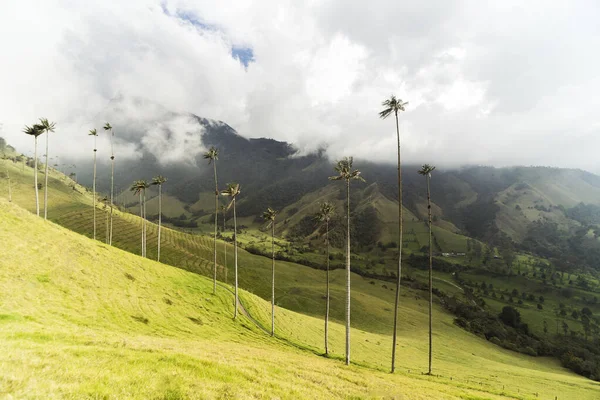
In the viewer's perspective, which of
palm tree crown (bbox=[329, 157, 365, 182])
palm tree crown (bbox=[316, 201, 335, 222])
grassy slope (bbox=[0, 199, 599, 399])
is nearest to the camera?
grassy slope (bbox=[0, 199, 599, 399])

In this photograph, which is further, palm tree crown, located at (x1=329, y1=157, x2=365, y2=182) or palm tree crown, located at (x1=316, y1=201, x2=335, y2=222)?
palm tree crown, located at (x1=316, y1=201, x2=335, y2=222)

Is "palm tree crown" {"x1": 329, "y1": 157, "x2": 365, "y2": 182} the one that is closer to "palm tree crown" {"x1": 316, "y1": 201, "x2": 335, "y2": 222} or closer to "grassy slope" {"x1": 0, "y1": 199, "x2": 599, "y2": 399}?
"palm tree crown" {"x1": 316, "y1": 201, "x2": 335, "y2": 222}

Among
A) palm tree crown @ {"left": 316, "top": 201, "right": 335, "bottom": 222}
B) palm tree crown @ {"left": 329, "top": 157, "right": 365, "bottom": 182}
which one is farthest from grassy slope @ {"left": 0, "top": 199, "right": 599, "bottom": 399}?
palm tree crown @ {"left": 329, "top": 157, "right": 365, "bottom": 182}

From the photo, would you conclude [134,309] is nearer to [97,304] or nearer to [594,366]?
[97,304]

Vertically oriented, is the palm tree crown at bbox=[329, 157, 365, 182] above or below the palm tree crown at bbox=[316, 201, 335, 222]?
above

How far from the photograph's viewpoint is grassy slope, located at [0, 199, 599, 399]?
1336 centimetres

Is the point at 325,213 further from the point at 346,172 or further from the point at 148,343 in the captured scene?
the point at 148,343

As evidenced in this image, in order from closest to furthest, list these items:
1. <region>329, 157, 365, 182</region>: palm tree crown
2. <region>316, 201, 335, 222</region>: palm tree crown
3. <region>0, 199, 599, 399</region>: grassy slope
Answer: <region>0, 199, 599, 399</region>: grassy slope, <region>329, 157, 365, 182</region>: palm tree crown, <region>316, 201, 335, 222</region>: palm tree crown

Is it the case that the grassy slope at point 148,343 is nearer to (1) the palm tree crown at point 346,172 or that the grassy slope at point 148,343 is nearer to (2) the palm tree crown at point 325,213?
(2) the palm tree crown at point 325,213

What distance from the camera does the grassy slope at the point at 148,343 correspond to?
526 inches

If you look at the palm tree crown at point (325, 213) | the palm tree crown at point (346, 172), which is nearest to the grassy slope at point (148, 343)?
the palm tree crown at point (325, 213)

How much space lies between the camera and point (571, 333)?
198 metres

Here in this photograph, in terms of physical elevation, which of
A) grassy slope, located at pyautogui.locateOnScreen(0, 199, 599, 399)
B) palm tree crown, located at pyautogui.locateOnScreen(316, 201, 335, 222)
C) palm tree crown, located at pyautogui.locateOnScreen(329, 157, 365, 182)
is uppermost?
palm tree crown, located at pyautogui.locateOnScreen(329, 157, 365, 182)

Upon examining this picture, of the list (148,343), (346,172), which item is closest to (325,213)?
(346,172)
